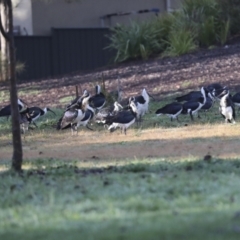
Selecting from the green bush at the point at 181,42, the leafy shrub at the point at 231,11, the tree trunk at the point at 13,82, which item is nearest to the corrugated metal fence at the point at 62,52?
the green bush at the point at 181,42

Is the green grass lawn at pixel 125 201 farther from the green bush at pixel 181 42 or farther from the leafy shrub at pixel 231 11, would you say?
the leafy shrub at pixel 231 11

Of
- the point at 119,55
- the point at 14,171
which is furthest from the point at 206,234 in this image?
the point at 119,55

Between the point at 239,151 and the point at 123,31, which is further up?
the point at 123,31

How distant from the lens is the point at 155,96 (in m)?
25.8

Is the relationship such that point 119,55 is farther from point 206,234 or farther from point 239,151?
point 206,234

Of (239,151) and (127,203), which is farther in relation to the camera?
(239,151)

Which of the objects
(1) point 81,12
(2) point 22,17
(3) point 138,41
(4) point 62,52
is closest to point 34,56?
(4) point 62,52

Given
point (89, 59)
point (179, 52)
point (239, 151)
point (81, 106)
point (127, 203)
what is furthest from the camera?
point (89, 59)

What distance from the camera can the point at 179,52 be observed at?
31.1m

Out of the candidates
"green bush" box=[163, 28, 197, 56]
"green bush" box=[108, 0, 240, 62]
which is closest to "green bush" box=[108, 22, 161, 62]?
"green bush" box=[108, 0, 240, 62]

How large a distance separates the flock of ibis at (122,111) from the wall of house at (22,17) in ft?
40.8

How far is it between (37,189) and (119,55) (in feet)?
73.3

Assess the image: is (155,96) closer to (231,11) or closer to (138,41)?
(138,41)

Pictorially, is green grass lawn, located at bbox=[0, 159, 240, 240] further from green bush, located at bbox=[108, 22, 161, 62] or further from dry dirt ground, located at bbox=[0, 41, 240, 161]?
green bush, located at bbox=[108, 22, 161, 62]
